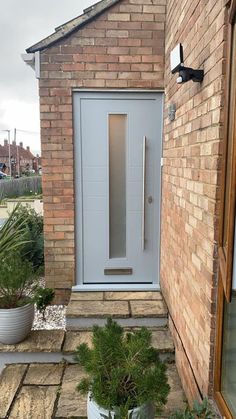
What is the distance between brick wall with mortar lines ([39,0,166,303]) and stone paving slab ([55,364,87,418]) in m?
1.97

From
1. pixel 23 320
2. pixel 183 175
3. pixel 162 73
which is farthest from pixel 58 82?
pixel 23 320

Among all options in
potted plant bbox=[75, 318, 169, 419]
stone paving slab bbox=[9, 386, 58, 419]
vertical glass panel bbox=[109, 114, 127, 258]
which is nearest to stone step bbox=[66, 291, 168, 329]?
vertical glass panel bbox=[109, 114, 127, 258]

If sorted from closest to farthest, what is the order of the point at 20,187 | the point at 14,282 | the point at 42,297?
the point at 14,282 → the point at 42,297 → the point at 20,187

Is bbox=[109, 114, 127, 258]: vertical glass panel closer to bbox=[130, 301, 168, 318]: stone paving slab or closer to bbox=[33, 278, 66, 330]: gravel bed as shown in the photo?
bbox=[130, 301, 168, 318]: stone paving slab

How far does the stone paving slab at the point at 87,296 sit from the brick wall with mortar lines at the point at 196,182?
0.79 meters

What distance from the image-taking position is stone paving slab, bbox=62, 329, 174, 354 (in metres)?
2.79

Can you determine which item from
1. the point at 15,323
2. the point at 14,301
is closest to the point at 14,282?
the point at 14,301

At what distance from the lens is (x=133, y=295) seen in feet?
11.4

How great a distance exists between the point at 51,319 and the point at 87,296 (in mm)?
410

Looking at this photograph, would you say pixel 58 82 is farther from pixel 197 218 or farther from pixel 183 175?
pixel 197 218

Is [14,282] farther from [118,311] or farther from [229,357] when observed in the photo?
[229,357]

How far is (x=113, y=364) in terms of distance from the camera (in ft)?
5.90

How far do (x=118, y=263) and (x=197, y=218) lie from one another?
1700 millimetres

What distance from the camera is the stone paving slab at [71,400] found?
223 centimetres
